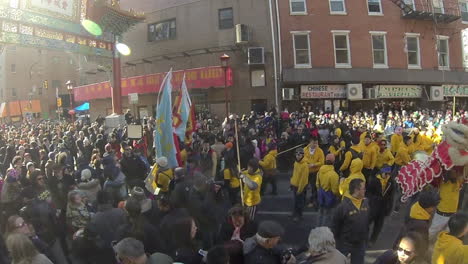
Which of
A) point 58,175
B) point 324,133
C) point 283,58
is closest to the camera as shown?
point 58,175

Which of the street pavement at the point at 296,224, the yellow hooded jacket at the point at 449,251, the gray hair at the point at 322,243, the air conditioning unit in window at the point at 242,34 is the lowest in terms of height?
the street pavement at the point at 296,224

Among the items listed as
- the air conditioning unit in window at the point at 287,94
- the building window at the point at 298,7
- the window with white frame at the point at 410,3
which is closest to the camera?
the air conditioning unit in window at the point at 287,94

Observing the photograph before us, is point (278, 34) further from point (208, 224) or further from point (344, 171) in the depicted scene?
point (208, 224)

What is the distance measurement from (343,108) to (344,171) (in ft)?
50.0

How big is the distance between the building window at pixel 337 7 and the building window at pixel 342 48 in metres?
1.22

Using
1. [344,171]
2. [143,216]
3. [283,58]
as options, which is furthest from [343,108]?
[143,216]

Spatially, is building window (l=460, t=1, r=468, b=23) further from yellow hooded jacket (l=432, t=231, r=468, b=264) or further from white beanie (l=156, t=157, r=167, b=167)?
yellow hooded jacket (l=432, t=231, r=468, b=264)

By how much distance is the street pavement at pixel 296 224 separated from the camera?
6665mm

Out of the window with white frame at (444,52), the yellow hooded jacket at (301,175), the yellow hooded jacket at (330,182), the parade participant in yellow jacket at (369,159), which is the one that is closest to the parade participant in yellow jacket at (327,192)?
the yellow hooded jacket at (330,182)

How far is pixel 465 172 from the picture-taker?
5473mm

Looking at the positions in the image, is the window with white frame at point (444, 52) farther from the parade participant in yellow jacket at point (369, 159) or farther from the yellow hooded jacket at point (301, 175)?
the yellow hooded jacket at point (301, 175)

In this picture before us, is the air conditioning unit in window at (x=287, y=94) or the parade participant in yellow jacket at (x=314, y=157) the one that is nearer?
the parade participant in yellow jacket at (x=314, y=157)

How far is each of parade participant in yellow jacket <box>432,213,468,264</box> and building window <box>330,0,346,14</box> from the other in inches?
841

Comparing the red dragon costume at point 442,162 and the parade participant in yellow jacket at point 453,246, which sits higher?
the red dragon costume at point 442,162
